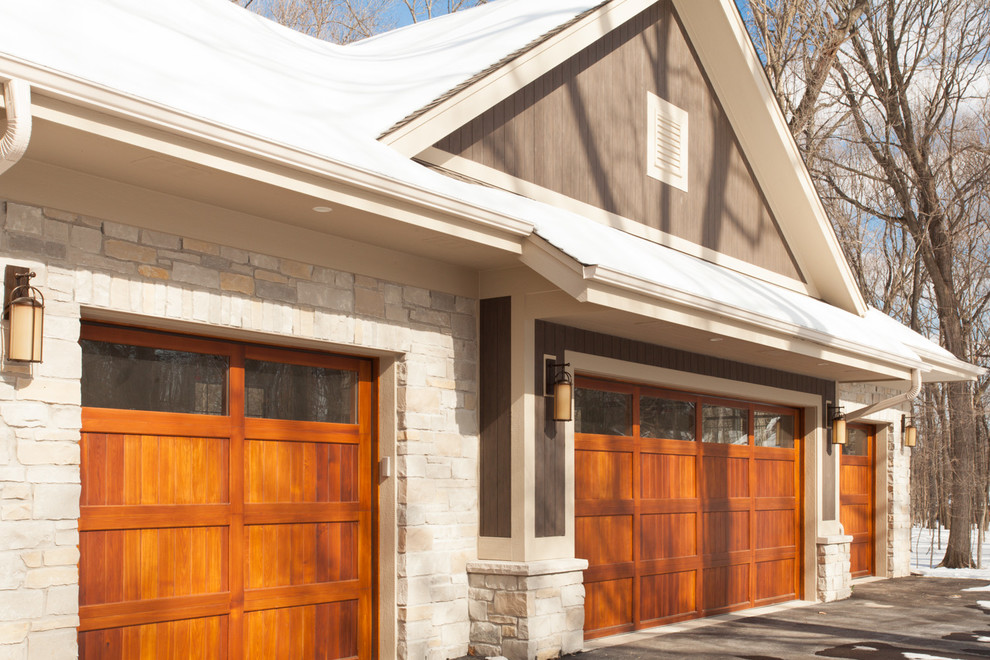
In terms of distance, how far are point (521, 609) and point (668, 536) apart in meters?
2.84

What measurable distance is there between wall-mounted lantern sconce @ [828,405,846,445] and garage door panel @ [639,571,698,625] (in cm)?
326

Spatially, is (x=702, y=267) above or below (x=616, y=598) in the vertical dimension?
above

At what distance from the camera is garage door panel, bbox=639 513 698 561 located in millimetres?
9844

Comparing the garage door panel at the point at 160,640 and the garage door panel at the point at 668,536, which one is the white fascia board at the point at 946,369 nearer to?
the garage door panel at the point at 668,536

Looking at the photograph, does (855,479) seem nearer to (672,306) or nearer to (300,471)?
(672,306)

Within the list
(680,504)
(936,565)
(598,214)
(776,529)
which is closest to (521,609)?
(680,504)

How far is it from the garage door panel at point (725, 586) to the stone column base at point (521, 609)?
3.03m

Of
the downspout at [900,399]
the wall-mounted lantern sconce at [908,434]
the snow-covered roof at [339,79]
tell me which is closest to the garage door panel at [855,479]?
the wall-mounted lantern sconce at [908,434]

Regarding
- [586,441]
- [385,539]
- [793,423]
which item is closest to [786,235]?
[793,423]

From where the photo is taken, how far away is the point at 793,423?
12539 millimetres

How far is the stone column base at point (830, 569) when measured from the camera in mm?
12242

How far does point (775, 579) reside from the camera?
12.0m

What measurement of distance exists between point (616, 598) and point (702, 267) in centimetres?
327

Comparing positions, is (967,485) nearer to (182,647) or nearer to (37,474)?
(182,647)
